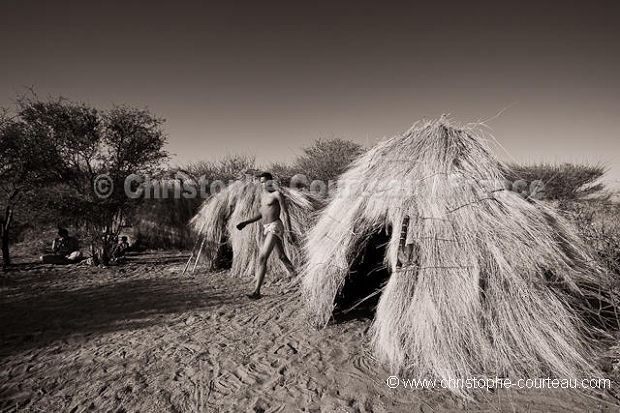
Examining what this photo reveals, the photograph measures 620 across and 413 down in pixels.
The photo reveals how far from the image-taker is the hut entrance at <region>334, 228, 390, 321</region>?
4668mm

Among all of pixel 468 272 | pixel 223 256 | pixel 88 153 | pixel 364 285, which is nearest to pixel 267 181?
pixel 364 285

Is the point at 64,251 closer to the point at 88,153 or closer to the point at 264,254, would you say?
the point at 88,153

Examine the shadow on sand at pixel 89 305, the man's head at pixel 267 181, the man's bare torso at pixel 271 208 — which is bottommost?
the shadow on sand at pixel 89 305

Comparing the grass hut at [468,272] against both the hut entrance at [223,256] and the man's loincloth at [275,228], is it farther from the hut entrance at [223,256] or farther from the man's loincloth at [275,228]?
the hut entrance at [223,256]

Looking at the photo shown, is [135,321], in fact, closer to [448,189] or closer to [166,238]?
[448,189]

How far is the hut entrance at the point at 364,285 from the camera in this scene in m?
4.67

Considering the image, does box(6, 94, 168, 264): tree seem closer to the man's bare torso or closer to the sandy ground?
the sandy ground

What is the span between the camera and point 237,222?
302 inches

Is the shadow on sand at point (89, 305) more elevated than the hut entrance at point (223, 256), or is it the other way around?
the hut entrance at point (223, 256)

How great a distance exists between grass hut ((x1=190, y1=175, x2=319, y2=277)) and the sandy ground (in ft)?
5.01

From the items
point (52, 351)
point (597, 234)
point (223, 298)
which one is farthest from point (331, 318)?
point (52, 351)

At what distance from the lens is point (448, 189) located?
11.8 feet

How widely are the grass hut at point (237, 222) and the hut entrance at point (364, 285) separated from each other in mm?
2133

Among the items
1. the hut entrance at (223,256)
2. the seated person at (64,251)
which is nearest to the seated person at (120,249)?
the seated person at (64,251)
